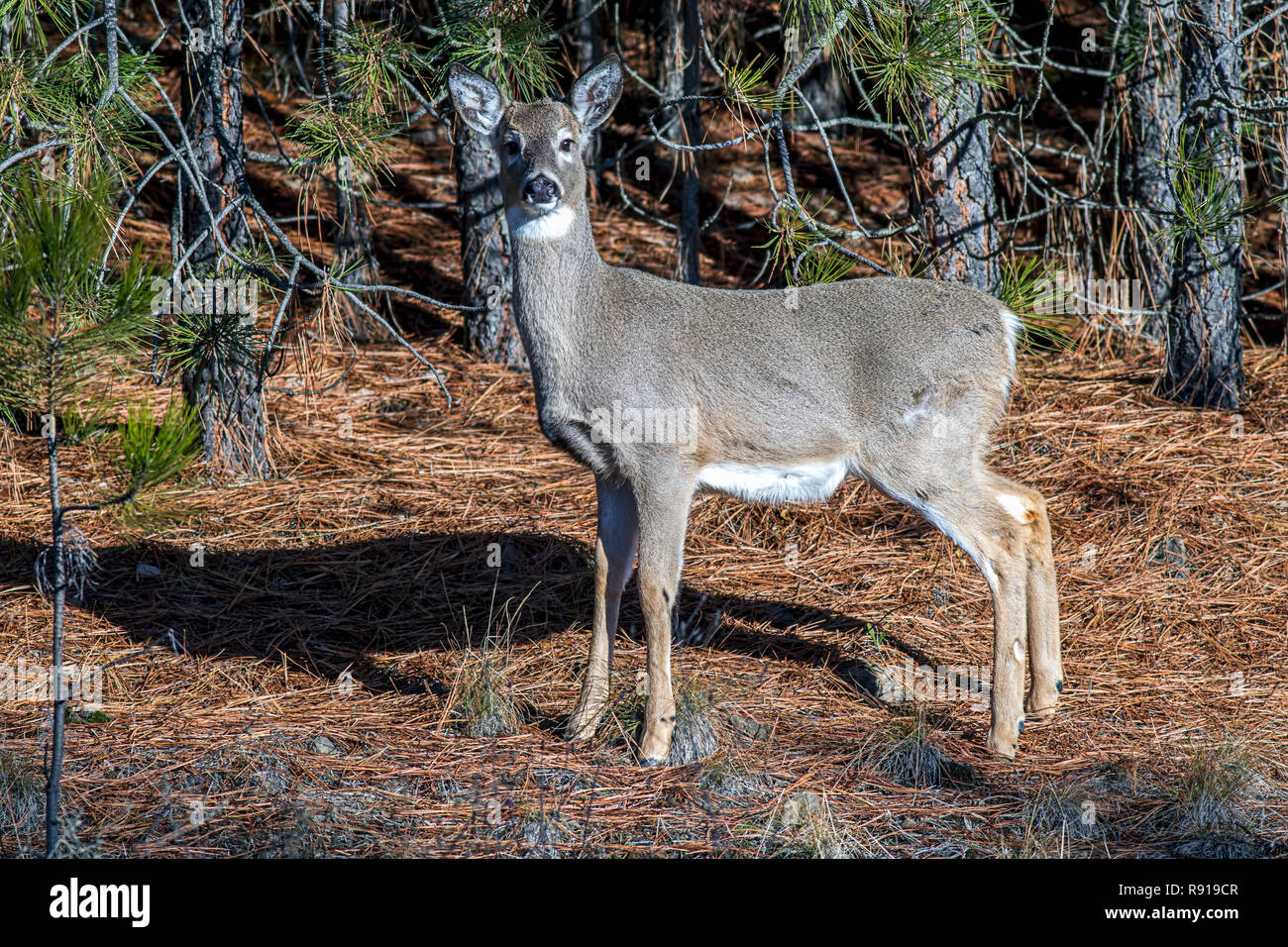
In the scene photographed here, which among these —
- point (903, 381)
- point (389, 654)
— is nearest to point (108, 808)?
point (389, 654)

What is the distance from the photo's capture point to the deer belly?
4.66 m

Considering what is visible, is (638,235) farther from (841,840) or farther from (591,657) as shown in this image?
(841,840)

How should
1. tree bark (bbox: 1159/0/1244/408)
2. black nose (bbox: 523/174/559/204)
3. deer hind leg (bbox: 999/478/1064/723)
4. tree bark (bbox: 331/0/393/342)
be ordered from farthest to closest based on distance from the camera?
tree bark (bbox: 331/0/393/342) → tree bark (bbox: 1159/0/1244/408) → deer hind leg (bbox: 999/478/1064/723) → black nose (bbox: 523/174/559/204)

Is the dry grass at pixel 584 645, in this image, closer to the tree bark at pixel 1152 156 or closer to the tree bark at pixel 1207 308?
the tree bark at pixel 1207 308

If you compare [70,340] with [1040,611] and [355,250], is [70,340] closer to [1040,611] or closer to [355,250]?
[1040,611]

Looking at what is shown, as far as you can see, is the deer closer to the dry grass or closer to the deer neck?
the deer neck

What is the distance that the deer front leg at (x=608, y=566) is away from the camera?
187 inches

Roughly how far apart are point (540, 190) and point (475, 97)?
591mm

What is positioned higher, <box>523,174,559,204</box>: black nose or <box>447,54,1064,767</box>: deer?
<box>523,174,559,204</box>: black nose

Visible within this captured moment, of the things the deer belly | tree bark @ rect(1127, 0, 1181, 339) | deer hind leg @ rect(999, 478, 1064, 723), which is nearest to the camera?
the deer belly

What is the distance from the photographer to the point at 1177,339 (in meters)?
7.18

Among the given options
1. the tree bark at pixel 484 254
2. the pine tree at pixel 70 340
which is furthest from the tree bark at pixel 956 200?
the pine tree at pixel 70 340

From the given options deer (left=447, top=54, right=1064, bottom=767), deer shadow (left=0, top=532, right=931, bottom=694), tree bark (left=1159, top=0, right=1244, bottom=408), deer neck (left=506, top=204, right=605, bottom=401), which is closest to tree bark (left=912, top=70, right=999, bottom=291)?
tree bark (left=1159, top=0, right=1244, bottom=408)

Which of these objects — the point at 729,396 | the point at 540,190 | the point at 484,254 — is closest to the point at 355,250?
the point at 484,254
